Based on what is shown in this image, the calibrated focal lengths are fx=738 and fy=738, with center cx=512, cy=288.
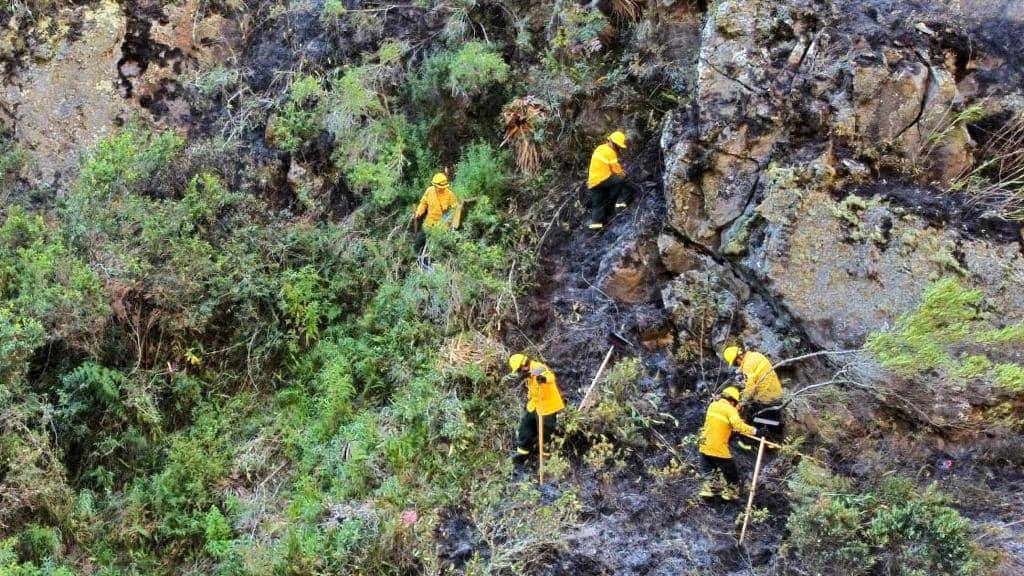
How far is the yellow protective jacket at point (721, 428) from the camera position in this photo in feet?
19.2

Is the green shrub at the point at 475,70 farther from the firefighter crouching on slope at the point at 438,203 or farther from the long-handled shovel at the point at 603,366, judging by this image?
the long-handled shovel at the point at 603,366

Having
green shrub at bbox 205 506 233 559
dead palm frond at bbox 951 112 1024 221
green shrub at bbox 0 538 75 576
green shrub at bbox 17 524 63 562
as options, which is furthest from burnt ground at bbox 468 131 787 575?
green shrub at bbox 17 524 63 562

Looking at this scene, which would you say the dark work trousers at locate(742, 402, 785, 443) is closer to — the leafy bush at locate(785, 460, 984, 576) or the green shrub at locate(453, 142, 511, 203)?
the leafy bush at locate(785, 460, 984, 576)

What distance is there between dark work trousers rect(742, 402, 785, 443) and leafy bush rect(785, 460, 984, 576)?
0.73m

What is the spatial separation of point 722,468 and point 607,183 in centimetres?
302

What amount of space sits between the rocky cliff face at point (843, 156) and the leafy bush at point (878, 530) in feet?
4.31

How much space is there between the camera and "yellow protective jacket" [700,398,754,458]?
5848 millimetres

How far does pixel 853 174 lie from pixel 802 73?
115cm

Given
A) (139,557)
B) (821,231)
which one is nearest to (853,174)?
(821,231)

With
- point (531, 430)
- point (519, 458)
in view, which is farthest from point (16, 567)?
point (531, 430)

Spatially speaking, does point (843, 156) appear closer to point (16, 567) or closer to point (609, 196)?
point (609, 196)

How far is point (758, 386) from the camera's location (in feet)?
20.1

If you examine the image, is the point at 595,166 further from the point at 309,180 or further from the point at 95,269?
the point at 95,269

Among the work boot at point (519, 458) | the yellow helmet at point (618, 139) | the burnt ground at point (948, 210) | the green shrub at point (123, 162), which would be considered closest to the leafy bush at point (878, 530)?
the burnt ground at point (948, 210)
